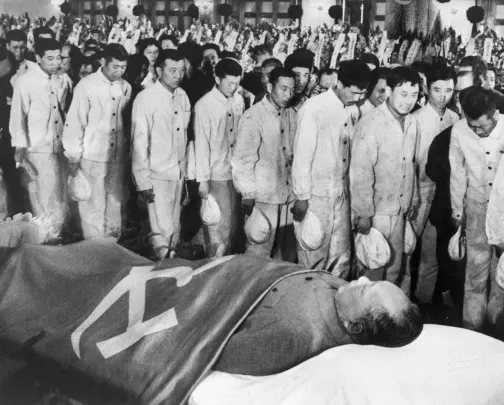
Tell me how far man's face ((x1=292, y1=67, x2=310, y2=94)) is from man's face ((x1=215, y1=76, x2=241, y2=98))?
0.42 metres

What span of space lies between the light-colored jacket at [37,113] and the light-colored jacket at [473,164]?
9.26 ft

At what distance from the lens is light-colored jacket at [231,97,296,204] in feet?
16.1

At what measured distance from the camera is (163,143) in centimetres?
526

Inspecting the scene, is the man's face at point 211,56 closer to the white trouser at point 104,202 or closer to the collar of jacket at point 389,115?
the white trouser at point 104,202

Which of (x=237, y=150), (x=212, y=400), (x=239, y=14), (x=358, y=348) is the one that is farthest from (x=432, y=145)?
(x=212, y=400)

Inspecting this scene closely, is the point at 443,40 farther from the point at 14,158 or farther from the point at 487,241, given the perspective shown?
the point at 14,158

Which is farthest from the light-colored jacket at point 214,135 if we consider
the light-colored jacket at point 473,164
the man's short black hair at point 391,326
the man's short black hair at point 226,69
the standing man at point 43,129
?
the man's short black hair at point 391,326

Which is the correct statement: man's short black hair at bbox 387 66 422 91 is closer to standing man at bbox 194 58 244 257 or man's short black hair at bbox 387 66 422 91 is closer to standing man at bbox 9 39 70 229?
standing man at bbox 194 58 244 257

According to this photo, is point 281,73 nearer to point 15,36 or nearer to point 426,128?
point 426,128

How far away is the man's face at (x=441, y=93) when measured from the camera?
4.73m

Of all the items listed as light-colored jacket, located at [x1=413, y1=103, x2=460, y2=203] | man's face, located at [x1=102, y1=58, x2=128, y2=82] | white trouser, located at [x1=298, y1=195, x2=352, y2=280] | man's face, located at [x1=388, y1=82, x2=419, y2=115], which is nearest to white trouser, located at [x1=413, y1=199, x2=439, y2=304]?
light-colored jacket, located at [x1=413, y1=103, x2=460, y2=203]

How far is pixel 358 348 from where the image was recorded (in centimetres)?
274

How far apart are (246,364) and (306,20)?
344 centimetres

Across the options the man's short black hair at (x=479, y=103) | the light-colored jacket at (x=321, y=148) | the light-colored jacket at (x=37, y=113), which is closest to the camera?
the man's short black hair at (x=479, y=103)
